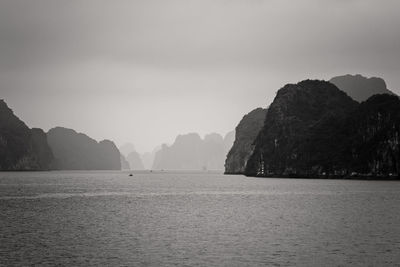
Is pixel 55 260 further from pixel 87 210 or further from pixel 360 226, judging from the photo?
pixel 87 210

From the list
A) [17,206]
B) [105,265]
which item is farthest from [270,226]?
[17,206]

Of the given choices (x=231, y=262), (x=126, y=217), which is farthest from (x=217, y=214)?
(x=231, y=262)

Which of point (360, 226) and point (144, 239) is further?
point (360, 226)

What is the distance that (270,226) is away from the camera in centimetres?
6400

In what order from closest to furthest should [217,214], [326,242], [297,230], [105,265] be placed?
[105,265]
[326,242]
[297,230]
[217,214]

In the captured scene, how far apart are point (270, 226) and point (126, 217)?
24.1 meters

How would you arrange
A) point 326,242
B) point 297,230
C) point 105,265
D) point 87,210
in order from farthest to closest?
point 87,210, point 297,230, point 326,242, point 105,265

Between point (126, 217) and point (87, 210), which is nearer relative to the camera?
point (126, 217)

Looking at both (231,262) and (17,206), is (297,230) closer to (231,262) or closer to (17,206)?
(231,262)

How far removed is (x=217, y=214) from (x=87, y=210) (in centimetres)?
2471

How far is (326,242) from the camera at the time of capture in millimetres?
50031

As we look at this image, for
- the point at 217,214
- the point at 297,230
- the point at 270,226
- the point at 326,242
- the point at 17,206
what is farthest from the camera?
the point at 17,206

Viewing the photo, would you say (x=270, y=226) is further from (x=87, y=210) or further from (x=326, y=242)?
(x=87, y=210)

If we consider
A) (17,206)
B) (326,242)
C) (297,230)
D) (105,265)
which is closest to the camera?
(105,265)
